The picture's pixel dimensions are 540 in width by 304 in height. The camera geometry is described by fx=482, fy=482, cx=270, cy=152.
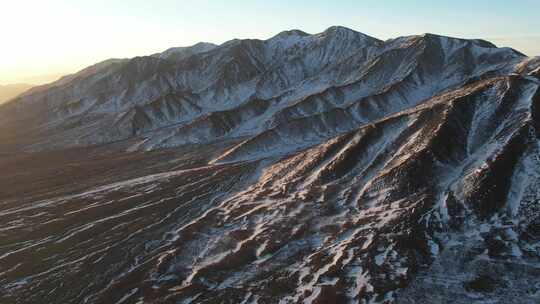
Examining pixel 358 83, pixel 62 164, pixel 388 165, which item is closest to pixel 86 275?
pixel 388 165

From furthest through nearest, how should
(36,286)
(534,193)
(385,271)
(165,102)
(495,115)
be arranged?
(165,102)
(495,115)
(534,193)
(36,286)
(385,271)

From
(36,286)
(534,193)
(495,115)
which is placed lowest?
(36,286)

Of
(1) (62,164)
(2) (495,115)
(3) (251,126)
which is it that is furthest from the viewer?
(3) (251,126)

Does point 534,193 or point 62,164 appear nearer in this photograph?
point 534,193

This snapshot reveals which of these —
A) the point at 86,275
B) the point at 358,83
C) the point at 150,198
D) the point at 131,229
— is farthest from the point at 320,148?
the point at 358,83

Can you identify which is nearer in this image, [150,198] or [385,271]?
[385,271]

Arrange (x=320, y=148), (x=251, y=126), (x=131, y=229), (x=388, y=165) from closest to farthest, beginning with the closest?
(x=131, y=229)
(x=388, y=165)
(x=320, y=148)
(x=251, y=126)

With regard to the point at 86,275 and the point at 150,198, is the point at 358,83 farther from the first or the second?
the point at 86,275

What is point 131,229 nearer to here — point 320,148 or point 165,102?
point 320,148

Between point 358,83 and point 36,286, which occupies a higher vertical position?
point 358,83
